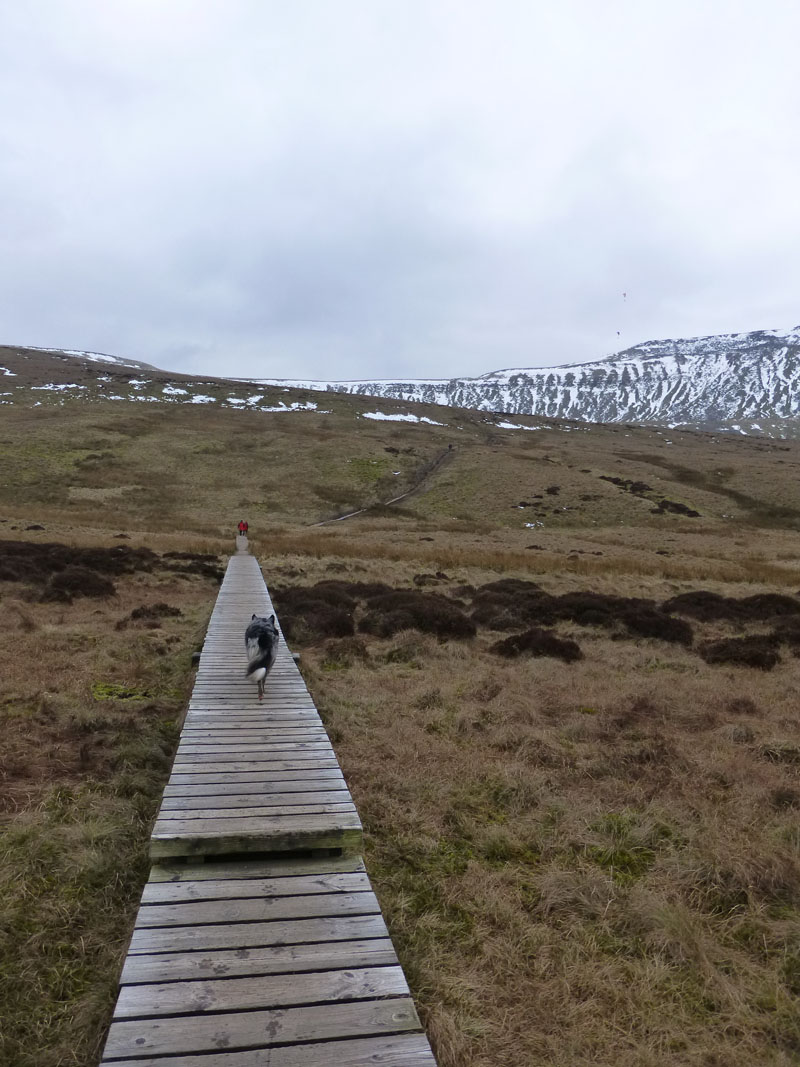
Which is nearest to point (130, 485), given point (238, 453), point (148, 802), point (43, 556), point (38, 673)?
point (238, 453)

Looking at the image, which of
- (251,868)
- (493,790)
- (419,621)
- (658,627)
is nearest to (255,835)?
(251,868)

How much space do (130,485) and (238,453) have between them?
16.9 metres

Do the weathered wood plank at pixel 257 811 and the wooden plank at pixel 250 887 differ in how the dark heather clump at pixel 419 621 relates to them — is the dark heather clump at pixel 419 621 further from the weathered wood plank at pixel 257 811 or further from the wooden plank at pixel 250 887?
the wooden plank at pixel 250 887

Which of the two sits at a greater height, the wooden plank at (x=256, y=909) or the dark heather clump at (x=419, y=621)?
the wooden plank at (x=256, y=909)

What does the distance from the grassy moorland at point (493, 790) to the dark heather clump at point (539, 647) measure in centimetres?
10

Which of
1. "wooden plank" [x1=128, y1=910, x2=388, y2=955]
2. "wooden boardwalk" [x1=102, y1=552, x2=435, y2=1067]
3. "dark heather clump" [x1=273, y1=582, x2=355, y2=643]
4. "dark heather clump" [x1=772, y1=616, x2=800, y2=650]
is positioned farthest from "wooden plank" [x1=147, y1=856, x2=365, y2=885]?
"dark heather clump" [x1=772, y1=616, x2=800, y2=650]

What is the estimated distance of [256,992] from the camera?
334 centimetres

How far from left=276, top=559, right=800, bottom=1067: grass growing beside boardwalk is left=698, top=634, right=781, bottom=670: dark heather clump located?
4.28ft

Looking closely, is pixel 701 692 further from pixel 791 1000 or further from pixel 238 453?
pixel 238 453

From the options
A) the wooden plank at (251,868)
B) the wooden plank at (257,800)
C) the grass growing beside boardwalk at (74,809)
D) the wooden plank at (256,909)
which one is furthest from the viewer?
the wooden plank at (257,800)

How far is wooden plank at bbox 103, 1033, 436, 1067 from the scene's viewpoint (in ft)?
9.53

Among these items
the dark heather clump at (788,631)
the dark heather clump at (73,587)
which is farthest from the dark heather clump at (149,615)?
the dark heather clump at (788,631)

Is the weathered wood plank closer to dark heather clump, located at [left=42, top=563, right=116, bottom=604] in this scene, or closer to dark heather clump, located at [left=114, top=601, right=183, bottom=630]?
dark heather clump, located at [left=114, top=601, right=183, bottom=630]

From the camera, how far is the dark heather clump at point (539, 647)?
42.6 feet
